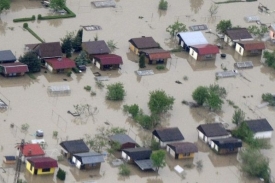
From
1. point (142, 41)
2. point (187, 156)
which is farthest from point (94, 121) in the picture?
point (142, 41)

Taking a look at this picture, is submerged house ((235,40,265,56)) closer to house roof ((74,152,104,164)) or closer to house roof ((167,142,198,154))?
house roof ((167,142,198,154))

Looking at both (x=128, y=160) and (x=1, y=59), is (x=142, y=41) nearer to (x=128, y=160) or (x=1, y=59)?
(x=1, y=59)

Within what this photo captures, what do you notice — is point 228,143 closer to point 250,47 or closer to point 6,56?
point 250,47

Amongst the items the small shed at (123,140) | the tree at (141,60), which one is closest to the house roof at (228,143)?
the small shed at (123,140)

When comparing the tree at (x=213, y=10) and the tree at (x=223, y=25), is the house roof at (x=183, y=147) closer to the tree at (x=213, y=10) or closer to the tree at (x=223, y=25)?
the tree at (x=223, y=25)

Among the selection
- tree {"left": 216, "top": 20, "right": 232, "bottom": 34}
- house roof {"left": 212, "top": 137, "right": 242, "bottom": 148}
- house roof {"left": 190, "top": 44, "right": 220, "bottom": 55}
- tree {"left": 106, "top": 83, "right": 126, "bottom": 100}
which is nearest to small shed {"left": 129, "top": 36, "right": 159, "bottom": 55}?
house roof {"left": 190, "top": 44, "right": 220, "bottom": 55}

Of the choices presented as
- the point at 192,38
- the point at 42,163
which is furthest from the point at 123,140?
the point at 192,38

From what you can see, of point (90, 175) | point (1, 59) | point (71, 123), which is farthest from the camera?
point (1, 59)

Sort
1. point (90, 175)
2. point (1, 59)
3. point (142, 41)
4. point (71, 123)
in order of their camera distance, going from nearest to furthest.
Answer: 1. point (90, 175)
2. point (71, 123)
3. point (1, 59)
4. point (142, 41)

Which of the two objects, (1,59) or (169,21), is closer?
(1,59)
